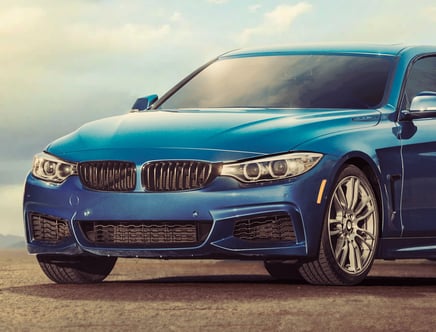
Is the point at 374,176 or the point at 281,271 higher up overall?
the point at 374,176

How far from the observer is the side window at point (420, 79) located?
10.2m

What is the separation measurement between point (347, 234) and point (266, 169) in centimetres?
90

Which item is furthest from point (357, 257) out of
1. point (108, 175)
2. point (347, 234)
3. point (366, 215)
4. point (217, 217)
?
point (108, 175)

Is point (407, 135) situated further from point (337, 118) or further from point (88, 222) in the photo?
point (88, 222)

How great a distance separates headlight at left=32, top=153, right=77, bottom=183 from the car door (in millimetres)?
2564

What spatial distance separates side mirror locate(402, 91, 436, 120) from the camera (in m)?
9.73

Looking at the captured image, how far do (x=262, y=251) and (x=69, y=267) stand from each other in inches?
70.3

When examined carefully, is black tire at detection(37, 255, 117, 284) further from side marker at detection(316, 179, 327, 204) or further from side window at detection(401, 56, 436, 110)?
side window at detection(401, 56, 436, 110)

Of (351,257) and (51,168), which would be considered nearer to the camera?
(351,257)

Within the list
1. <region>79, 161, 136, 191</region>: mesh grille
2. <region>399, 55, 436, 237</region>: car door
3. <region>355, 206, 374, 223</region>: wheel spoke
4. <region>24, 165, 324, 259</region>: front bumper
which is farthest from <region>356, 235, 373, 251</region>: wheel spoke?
<region>79, 161, 136, 191</region>: mesh grille

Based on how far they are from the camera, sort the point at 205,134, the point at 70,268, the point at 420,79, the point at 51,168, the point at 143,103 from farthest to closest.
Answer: the point at 143,103
the point at 420,79
the point at 70,268
the point at 51,168
the point at 205,134

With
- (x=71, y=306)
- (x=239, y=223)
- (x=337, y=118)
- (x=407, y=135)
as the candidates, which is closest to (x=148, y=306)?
(x=71, y=306)

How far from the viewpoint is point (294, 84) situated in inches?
398

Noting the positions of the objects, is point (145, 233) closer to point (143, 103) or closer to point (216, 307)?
point (216, 307)
